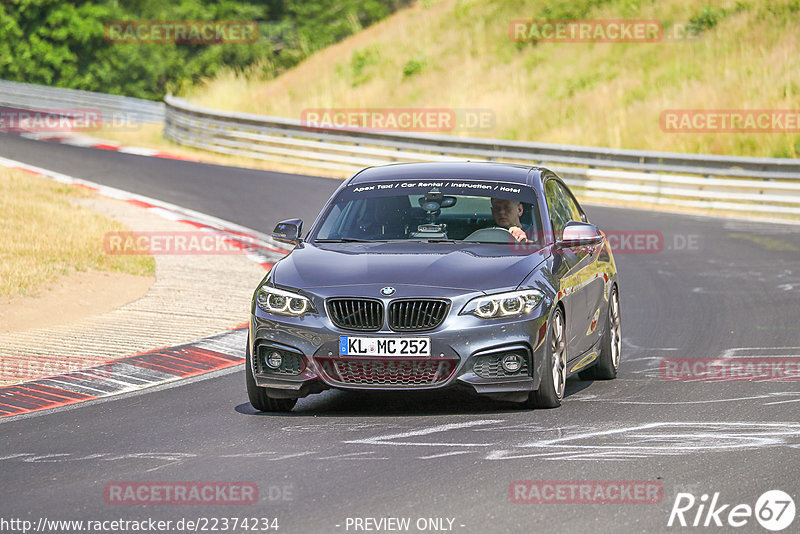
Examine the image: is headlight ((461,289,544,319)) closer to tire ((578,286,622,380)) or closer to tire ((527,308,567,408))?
tire ((527,308,567,408))

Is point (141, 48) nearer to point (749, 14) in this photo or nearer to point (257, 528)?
point (749, 14)

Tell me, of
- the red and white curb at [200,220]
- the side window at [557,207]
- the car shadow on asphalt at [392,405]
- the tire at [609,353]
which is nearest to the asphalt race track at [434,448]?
the car shadow on asphalt at [392,405]

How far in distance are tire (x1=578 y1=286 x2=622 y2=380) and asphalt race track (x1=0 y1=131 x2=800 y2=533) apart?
0.44 ft

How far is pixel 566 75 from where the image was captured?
3938cm

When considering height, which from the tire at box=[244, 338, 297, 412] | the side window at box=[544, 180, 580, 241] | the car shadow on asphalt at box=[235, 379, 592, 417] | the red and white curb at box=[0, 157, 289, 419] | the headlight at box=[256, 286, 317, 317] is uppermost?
the side window at box=[544, 180, 580, 241]

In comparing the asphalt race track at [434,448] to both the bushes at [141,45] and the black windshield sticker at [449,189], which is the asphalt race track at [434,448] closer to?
the black windshield sticker at [449,189]

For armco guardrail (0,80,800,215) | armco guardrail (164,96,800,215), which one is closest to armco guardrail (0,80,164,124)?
armco guardrail (0,80,800,215)

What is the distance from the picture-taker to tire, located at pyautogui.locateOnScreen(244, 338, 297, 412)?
29.5 feet

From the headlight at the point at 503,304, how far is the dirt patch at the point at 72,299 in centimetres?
590

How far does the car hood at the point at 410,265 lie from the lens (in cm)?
870

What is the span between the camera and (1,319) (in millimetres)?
13195

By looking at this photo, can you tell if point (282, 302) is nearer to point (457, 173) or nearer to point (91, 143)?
point (457, 173)

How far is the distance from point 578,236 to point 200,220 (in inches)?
517

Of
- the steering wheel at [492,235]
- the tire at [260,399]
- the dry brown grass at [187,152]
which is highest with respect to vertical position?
the steering wheel at [492,235]
